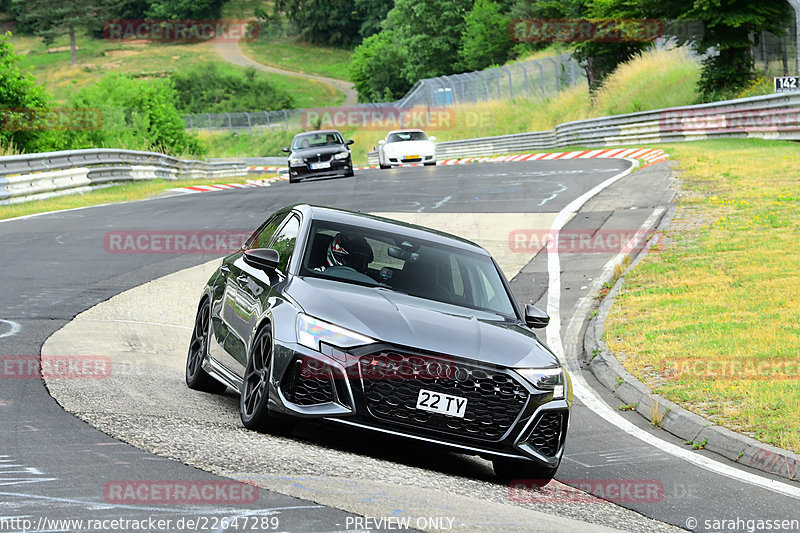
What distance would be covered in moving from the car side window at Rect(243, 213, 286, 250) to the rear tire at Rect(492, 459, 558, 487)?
284 cm

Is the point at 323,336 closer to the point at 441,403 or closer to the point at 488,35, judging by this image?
the point at 441,403

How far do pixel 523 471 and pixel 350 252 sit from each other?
6.79 feet

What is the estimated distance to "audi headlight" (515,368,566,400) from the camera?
22.4ft

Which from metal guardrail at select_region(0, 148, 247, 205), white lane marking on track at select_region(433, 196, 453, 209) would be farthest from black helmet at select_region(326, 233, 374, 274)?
metal guardrail at select_region(0, 148, 247, 205)

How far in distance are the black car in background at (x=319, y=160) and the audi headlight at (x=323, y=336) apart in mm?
27876

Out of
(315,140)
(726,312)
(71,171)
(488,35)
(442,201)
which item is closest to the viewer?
(726,312)

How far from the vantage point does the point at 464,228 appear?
66.0 feet

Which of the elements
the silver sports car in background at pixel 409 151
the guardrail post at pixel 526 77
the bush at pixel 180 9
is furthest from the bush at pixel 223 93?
the silver sports car in background at pixel 409 151

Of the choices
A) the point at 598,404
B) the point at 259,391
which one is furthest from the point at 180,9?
the point at 259,391

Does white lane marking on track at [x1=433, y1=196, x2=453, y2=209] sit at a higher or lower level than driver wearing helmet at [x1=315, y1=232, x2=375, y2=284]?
lower

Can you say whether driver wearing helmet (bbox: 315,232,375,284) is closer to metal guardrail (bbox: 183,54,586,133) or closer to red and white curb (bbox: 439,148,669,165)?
red and white curb (bbox: 439,148,669,165)

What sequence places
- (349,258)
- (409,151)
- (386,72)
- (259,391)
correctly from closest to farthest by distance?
(259,391) < (349,258) < (409,151) < (386,72)

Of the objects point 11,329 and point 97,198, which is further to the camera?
point 97,198

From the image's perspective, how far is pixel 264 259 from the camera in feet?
25.4
